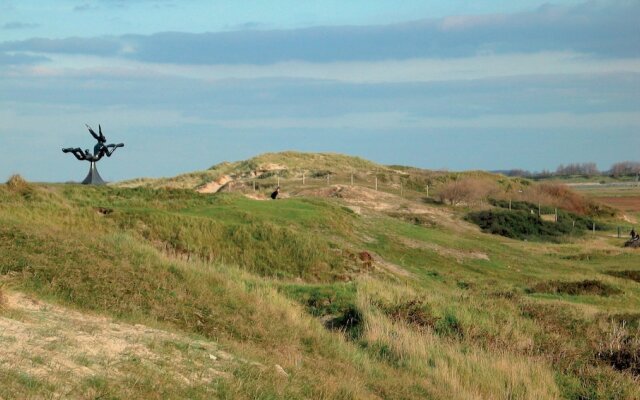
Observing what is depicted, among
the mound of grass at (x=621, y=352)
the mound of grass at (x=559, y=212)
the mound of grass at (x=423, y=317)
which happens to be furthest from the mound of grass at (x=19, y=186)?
the mound of grass at (x=559, y=212)

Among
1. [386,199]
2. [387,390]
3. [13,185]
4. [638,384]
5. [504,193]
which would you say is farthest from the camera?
[504,193]

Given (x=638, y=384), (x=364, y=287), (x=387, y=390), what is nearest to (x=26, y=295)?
(x=387, y=390)

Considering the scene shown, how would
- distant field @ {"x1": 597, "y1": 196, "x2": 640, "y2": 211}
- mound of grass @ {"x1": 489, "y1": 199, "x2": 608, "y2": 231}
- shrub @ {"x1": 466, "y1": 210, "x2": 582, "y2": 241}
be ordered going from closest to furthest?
shrub @ {"x1": 466, "y1": 210, "x2": 582, "y2": 241} < mound of grass @ {"x1": 489, "y1": 199, "x2": 608, "y2": 231} < distant field @ {"x1": 597, "y1": 196, "x2": 640, "y2": 211}

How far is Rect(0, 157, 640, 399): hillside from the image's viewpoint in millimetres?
8969

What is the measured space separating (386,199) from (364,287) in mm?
36522

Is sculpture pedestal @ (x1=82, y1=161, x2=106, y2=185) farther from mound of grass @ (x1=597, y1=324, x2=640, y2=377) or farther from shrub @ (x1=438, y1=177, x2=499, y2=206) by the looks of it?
shrub @ (x1=438, y1=177, x2=499, y2=206)

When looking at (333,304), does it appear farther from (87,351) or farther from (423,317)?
(87,351)

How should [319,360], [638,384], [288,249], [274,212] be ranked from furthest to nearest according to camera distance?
[274,212], [288,249], [638,384], [319,360]

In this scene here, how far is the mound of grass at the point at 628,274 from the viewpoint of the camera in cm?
3345

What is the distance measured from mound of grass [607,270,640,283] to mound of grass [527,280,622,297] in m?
6.52

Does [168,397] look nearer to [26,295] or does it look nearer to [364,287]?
[26,295]

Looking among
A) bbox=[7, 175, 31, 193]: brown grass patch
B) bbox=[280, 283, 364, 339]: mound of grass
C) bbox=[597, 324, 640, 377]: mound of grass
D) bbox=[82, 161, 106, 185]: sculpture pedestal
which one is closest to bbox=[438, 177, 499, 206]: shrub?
bbox=[82, 161, 106, 185]: sculpture pedestal

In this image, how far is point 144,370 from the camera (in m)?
8.59

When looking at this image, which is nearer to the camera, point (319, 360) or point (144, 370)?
point (144, 370)
